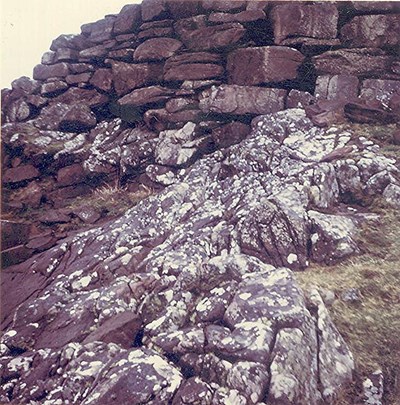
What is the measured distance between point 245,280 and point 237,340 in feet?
4.11

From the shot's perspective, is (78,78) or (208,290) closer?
(208,290)

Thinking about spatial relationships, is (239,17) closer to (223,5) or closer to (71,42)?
(223,5)

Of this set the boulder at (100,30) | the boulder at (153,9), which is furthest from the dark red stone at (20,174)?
the boulder at (153,9)

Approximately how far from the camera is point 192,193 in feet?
30.8

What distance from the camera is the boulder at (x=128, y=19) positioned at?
13.0 meters

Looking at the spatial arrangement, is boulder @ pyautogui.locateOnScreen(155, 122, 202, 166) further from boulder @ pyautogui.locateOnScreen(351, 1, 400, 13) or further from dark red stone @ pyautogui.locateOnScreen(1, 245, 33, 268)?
boulder @ pyautogui.locateOnScreen(351, 1, 400, 13)

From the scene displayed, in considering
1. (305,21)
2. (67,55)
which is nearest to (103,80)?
(67,55)

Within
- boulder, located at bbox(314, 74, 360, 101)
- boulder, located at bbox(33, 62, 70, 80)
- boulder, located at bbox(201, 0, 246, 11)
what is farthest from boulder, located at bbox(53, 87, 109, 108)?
boulder, located at bbox(314, 74, 360, 101)

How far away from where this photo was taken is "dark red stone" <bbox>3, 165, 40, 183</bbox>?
11.4m

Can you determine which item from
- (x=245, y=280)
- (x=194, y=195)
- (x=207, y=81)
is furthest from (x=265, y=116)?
(x=245, y=280)

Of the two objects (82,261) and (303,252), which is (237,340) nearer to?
(303,252)

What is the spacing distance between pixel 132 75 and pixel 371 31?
7462 mm

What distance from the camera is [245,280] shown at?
6391 mm

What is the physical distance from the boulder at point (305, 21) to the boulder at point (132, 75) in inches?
158
